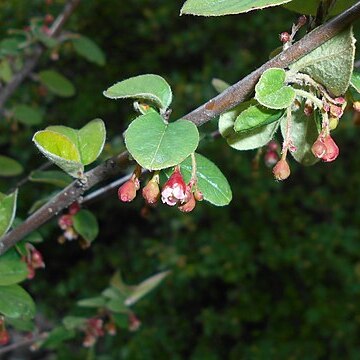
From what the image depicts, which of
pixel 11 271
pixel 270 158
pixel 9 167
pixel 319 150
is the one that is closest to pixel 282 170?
pixel 319 150

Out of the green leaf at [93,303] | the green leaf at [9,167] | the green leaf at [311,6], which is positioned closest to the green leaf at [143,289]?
the green leaf at [93,303]

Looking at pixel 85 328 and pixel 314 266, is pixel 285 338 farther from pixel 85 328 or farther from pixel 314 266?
pixel 85 328

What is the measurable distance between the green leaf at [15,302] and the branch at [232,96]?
141mm

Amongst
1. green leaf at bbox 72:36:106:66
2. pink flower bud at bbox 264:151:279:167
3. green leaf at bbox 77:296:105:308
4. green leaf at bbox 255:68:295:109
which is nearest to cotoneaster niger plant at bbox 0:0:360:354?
green leaf at bbox 255:68:295:109

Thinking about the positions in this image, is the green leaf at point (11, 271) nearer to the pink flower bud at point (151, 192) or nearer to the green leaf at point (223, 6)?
the pink flower bud at point (151, 192)

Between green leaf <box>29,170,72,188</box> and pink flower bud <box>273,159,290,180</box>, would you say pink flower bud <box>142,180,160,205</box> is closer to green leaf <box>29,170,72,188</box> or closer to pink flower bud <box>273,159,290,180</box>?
pink flower bud <box>273,159,290,180</box>

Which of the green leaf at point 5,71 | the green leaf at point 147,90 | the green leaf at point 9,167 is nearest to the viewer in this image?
the green leaf at point 147,90

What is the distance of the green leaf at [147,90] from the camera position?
1.76 feet

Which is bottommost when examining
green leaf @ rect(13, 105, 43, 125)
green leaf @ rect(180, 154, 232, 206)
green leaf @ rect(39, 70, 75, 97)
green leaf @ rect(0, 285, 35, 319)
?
green leaf @ rect(13, 105, 43, 125)

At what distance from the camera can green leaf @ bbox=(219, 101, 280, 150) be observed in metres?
0.61

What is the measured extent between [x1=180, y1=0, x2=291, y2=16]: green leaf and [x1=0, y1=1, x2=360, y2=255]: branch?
0.06 metres

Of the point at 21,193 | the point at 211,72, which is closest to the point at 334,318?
the point at 211,72

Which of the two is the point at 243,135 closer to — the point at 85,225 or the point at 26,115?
the point at 85,225

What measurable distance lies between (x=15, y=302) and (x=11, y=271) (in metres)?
0.04
